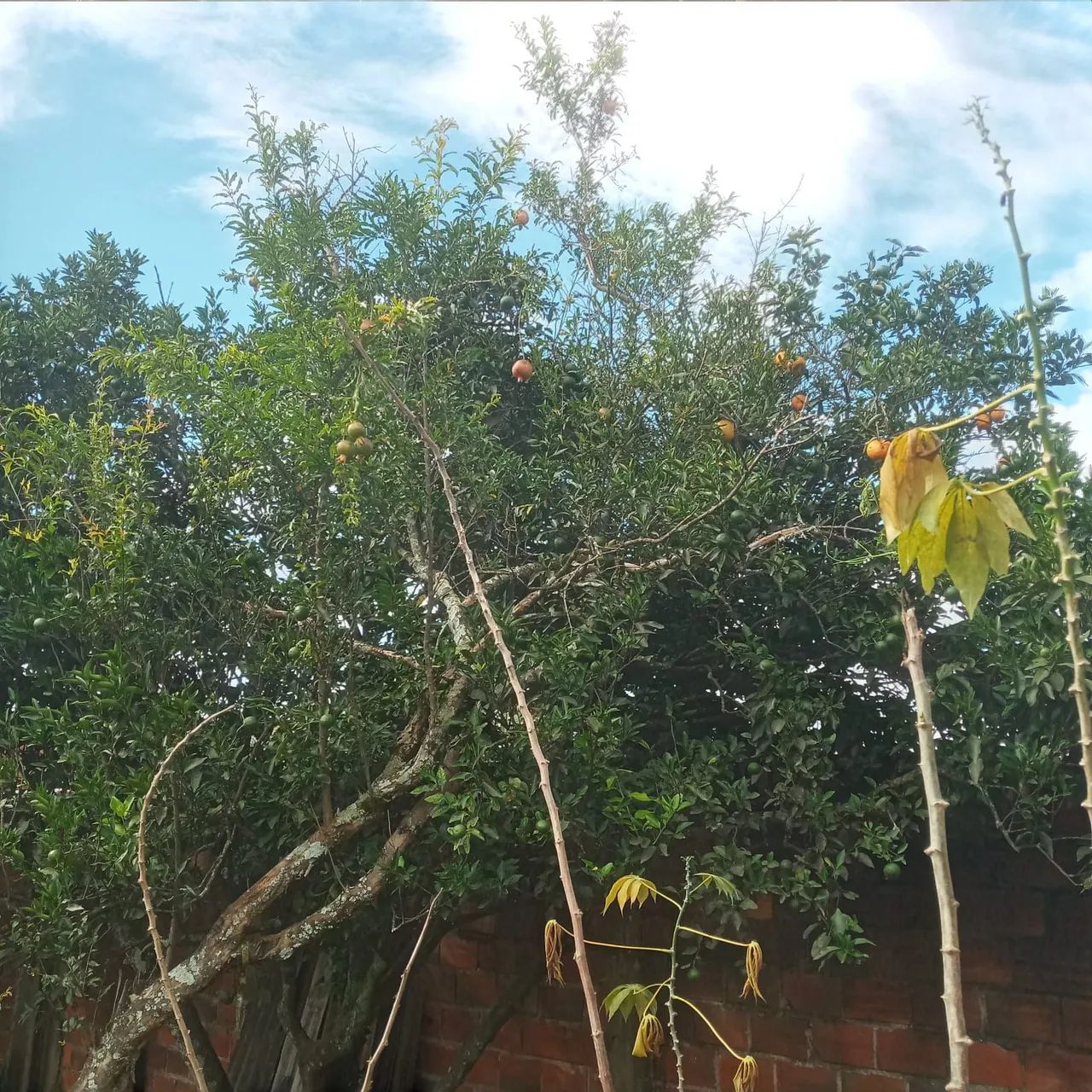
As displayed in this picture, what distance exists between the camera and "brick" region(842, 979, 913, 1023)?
217cm

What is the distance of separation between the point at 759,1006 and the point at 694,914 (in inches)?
9.8

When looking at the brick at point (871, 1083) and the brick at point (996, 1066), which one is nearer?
the brick at point (996, 1066)

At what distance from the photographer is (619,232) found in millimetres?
2713

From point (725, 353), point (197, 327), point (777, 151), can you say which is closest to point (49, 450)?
point (197, 327)

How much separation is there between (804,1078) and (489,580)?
1334 millimetres

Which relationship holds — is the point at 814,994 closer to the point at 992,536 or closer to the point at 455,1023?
the point at 455,1023

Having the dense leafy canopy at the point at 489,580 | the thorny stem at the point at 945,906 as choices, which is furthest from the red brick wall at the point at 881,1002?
the thorny stem at the point at 945,906

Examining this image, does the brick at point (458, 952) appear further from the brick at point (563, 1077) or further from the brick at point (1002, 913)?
the brick at point (1002, 913)

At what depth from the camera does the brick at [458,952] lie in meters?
2.84

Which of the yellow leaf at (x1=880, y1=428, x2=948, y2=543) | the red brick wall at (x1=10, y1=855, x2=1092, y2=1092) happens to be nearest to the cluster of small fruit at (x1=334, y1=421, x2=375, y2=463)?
the yellow leaf at (x1=880, y1=428, x2=948, y2=543)

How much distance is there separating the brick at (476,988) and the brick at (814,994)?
855 millimetres

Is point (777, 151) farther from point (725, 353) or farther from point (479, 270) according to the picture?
point (479, 270)

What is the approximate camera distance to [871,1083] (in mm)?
2180

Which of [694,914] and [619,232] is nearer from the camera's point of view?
[694,914]
